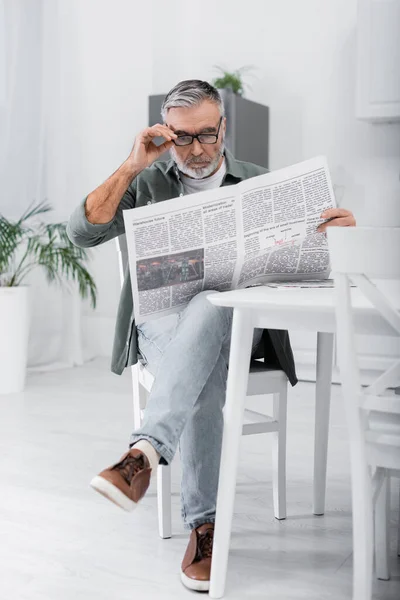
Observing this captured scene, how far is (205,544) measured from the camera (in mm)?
1584

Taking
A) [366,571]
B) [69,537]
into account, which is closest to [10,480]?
[69,537]

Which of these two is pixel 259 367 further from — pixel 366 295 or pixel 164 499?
pixel 366 295

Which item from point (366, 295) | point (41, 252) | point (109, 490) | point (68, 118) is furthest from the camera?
point (68, 118)

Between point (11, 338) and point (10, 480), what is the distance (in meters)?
1.33

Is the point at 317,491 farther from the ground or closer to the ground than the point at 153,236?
closer to the ground

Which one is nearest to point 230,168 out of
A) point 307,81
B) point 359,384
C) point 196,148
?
point 196,148

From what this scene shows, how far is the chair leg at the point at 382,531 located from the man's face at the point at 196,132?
0.86 metres

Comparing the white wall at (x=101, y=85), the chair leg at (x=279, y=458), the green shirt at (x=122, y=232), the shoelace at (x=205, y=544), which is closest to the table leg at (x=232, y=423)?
the shoelace at (x=205, y=544)

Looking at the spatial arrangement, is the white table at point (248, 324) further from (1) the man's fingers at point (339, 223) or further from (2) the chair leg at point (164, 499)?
(2) the chair leg at point (164, 499)

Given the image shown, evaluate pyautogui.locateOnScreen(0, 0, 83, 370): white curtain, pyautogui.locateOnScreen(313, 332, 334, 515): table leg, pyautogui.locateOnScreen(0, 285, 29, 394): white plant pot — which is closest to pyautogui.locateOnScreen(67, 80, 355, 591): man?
pyautogui.locateOnScreen(313, 332, 334, 515): table leg

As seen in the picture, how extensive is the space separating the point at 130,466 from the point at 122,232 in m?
0.72

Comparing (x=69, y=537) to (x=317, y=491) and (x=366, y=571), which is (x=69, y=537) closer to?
(x=317, y=491)

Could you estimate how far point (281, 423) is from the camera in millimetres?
1896

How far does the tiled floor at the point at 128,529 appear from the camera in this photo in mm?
1554
